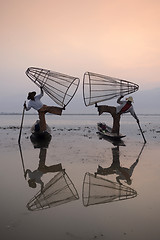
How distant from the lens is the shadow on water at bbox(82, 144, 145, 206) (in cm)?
612

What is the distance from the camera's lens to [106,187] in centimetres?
711

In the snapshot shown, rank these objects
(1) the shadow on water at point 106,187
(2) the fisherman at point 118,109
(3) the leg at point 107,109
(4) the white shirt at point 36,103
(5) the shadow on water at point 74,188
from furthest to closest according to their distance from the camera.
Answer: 1. (3) the leg at point 107,109
2. (2) the fisherman at point 118,109
3. (4) the white shirt at point 36,103
4. (1) the shadow on water at point 106,187
5. (5) the shadow on water at point 74,188

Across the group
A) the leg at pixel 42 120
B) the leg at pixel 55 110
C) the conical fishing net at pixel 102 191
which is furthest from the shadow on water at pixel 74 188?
the leg at pixel 42 120

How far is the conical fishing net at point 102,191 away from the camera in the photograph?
607 cm

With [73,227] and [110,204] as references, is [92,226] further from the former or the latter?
[110,204]

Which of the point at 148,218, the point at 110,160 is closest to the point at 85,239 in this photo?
the point at 148,218

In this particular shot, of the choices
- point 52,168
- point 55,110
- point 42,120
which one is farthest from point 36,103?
point 52,168

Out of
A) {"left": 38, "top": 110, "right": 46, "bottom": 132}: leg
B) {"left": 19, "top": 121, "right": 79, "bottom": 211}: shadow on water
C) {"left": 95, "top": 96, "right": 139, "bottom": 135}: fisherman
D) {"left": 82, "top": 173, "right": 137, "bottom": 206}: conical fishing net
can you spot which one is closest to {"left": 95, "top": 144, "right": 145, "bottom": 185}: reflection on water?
{"left": 82, "top": 173, "right": 137, "bottom": 206}: conical fishing net

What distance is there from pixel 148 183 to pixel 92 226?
3.37 m

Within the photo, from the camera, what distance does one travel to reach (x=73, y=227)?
179 inches

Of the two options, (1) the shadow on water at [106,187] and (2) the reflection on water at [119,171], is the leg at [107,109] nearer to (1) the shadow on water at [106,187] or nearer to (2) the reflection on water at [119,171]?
(2) the reflection on water at [119,171]

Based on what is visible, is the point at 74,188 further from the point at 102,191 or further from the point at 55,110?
the point at 55,110


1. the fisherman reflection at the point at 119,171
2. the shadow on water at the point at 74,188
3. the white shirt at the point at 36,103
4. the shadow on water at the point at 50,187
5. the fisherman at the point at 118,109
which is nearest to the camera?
the shadow on water at the point at 50,187

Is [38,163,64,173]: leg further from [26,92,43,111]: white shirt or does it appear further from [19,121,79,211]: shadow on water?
[26,92,43,111]: white shirt
